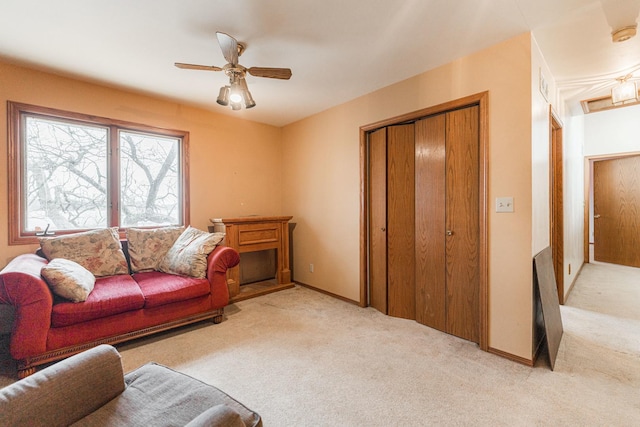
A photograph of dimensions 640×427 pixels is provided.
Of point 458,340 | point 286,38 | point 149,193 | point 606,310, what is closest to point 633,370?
point 458,340

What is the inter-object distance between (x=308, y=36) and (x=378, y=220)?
1.90 metres

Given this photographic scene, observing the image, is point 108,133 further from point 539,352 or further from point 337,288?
Answer: point 539,352

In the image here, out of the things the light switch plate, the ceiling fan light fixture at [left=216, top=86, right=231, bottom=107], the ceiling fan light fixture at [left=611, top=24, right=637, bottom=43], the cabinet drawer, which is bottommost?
the cabinet drawer

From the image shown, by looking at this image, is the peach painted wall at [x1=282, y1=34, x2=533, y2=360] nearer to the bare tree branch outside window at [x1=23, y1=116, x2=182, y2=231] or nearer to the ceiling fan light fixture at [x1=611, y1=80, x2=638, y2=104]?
the ceiling fan light fixture at [x1=611, y1=80, x2=638, y2=104]

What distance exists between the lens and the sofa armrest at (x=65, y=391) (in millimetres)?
868

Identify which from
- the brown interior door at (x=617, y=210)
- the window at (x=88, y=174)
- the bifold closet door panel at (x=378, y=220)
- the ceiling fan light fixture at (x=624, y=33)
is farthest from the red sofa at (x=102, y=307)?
the brown interior door at (x=617, y=210)

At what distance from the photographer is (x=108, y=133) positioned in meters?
3.04

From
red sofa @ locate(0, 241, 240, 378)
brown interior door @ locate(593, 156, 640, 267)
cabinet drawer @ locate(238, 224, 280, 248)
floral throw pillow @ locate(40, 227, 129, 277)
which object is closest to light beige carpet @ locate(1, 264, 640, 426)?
red sofa @ locate(0, 241, 240, 378)

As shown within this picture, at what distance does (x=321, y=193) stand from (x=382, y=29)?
6.97ft

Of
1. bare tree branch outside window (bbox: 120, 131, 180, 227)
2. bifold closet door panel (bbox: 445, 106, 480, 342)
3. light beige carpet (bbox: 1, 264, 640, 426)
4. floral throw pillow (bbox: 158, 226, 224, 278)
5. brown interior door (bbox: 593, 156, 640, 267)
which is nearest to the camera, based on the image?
light beige carpet (bbox: 1, 264, 640, 426)

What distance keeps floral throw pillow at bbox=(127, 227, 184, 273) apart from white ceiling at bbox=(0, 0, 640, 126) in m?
1.58

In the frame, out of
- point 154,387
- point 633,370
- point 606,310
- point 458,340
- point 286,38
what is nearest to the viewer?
point 154,387

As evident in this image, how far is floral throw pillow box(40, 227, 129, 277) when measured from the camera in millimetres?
2463

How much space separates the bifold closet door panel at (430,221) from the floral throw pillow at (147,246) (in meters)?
2.68
